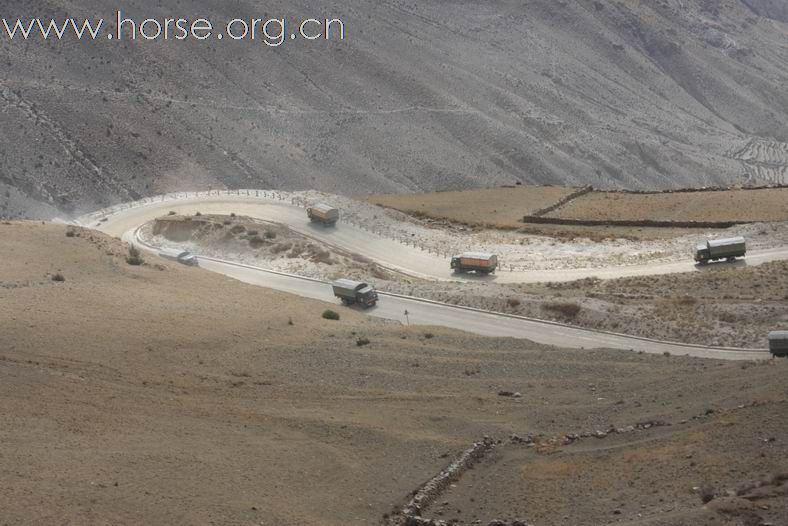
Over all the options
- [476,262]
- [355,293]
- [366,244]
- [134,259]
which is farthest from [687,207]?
[134,259]

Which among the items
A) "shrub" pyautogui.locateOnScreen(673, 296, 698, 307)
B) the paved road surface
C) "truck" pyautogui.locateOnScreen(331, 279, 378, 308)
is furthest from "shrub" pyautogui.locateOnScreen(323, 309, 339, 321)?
"shrub" pyautogui.locateOnScreen(673, 296, 698, 307)

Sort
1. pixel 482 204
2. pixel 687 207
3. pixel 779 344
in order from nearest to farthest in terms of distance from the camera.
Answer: pixel 779 344 → pixel 687 207 → pixel 482 204

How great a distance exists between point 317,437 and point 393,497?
3974 mm

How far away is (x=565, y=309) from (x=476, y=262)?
1024 centimetres

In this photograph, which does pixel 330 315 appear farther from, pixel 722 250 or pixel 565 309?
pixel 722 250

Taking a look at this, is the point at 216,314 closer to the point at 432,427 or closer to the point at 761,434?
the point at 432,427

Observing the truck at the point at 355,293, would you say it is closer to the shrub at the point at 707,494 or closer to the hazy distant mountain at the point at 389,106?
the shrub at the point at 707,494

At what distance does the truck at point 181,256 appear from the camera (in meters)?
58.9

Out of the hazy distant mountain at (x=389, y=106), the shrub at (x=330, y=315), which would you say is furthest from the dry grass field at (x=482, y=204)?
the shrub at (x=330, y=315)

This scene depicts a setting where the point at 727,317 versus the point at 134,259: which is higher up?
the point at 727,317

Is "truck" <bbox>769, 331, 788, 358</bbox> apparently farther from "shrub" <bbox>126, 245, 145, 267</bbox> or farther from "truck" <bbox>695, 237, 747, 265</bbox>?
"shrub" <bbox>126, 245, 145, 267</bbox>

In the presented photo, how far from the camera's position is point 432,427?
2975cm

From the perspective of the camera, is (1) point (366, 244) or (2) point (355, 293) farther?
(1) point (366, 244)

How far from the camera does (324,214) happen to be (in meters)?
64.8
